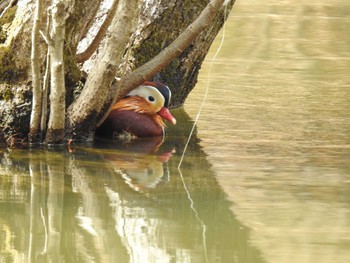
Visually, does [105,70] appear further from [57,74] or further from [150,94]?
[150,94]

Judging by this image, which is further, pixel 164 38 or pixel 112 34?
pixel 164 38

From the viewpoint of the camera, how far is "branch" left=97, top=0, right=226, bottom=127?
8.04 metres

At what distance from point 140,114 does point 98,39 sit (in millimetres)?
702

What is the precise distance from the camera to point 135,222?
5.80 metres

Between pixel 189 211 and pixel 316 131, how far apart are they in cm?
301

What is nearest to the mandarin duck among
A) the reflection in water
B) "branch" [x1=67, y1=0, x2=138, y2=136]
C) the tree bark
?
"branch" [x1=67, y1=0, x2=138, y2=136]

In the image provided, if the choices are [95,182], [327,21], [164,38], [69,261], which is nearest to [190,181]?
[95,182]

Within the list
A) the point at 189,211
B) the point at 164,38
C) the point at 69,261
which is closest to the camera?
the point at 69,261

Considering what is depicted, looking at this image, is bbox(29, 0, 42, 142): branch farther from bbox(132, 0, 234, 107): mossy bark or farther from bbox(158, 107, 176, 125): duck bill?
bbox(132, 0, 234, 107): mossy bark

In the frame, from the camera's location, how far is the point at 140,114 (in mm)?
8625

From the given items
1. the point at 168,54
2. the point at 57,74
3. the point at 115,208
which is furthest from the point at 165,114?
the point at 115,208

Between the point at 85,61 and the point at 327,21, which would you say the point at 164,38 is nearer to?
the point at 85,61

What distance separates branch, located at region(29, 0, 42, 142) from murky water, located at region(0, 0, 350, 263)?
0.79 ft

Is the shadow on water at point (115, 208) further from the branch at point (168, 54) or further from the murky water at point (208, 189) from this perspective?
the branch at point (168, 54)
